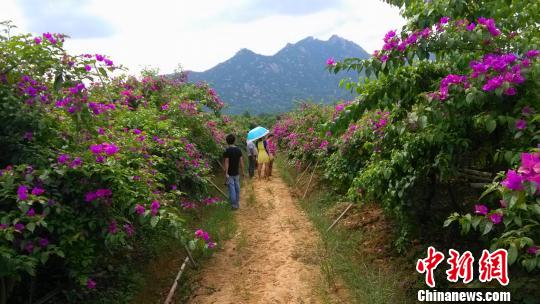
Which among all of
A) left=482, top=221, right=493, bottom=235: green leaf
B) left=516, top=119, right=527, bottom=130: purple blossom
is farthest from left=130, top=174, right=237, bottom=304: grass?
left=516, top=119, right=527, bottom=130: purple blossom

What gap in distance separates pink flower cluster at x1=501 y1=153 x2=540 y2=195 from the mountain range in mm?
89590

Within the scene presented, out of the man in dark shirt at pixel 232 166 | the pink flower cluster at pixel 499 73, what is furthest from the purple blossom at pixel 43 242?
the man in dark shirt at pixel 232 166

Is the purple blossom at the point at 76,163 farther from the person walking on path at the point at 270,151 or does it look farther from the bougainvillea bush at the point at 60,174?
the person walking on path at the point at 270,151

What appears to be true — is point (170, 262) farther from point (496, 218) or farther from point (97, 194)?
point (496, 218)

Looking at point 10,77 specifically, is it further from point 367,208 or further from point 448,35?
point 367,208

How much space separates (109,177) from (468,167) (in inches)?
144

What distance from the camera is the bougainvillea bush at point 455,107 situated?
2.63m

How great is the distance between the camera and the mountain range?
105 metres

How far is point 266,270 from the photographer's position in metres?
4.86

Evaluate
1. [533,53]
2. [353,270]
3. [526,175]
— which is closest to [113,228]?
[353,270]

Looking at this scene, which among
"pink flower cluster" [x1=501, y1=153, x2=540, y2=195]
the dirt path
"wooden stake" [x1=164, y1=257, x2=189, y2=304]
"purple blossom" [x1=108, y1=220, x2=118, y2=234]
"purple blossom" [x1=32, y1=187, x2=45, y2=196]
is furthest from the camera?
the dirt path

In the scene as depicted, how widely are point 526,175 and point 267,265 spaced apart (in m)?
3.83

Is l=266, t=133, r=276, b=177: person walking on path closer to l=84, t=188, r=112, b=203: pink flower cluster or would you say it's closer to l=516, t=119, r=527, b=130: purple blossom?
l=84, t=188, r=112, b=203: pink flower cluster

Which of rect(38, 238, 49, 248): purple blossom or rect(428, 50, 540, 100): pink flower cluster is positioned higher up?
rect(428, 50, 540, 100): pink flower cluster
